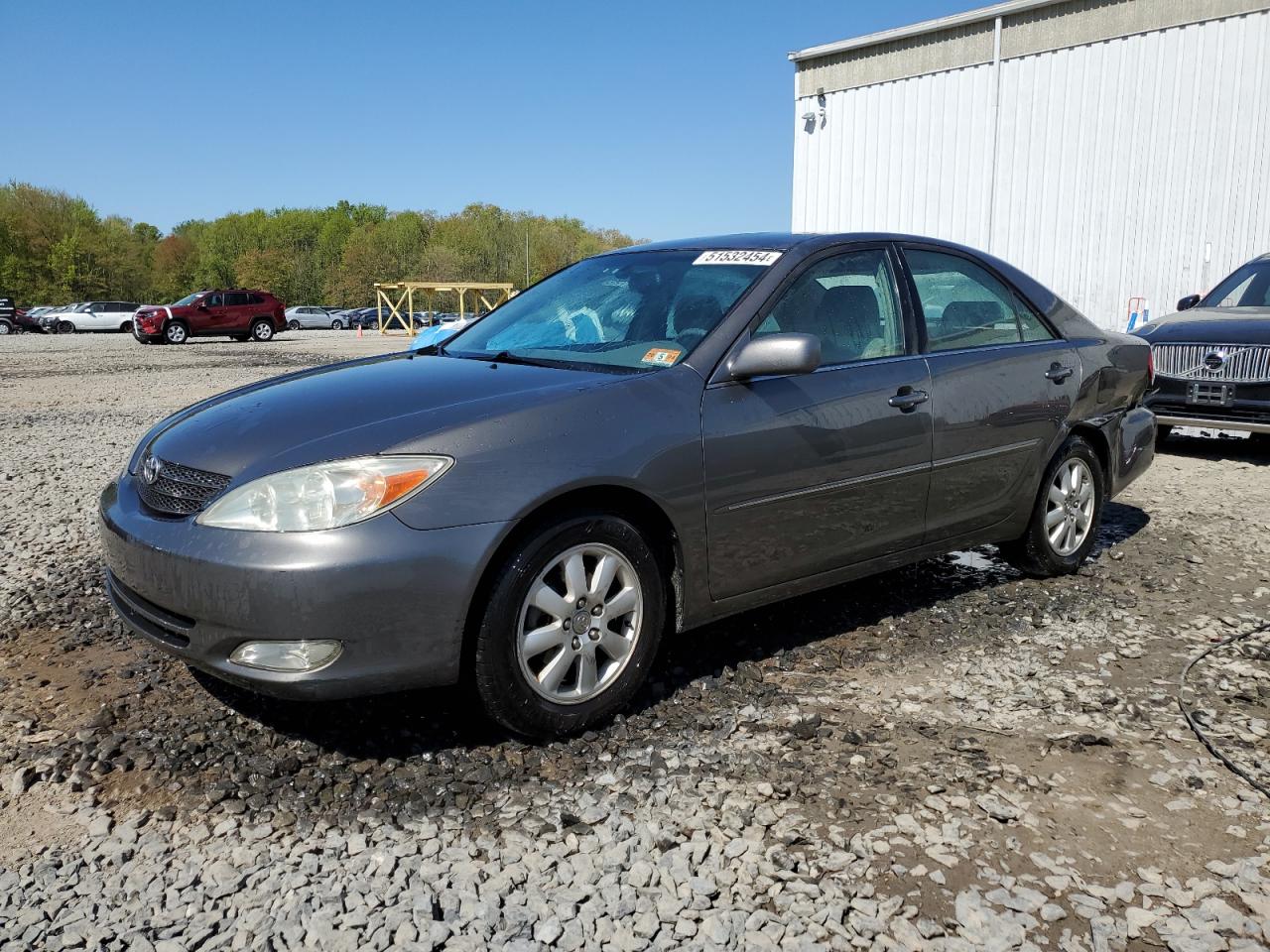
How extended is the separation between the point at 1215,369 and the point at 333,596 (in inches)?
314

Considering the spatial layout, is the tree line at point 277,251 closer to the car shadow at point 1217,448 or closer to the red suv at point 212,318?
the red suv at point 212,318

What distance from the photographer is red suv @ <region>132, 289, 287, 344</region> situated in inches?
1316

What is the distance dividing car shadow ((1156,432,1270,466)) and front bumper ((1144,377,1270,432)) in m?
0.38

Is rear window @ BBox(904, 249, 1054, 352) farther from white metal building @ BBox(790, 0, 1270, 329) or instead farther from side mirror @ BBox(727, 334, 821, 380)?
white metal building @ BBox(790, 0, 1270, 329)

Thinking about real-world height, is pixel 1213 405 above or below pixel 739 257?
below

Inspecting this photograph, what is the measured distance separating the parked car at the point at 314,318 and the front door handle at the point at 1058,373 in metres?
59.3

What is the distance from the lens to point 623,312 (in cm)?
405

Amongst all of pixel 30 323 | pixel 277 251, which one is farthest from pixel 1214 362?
pixel 277 251

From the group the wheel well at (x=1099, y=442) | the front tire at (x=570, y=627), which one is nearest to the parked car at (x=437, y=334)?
the front tire at (x=570, y=627)

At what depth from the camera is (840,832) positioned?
274 centimetres


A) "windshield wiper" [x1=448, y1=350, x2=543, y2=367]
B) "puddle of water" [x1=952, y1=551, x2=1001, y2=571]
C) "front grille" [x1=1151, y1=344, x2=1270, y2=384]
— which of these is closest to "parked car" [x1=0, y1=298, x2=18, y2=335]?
"front grille" [x1=1151, y1=344, x2=1270, y2=384]

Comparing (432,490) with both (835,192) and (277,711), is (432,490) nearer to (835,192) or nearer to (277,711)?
(277,711)

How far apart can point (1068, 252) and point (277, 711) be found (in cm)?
1725

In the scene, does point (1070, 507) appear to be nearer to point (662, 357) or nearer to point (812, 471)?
point (812, 471)
